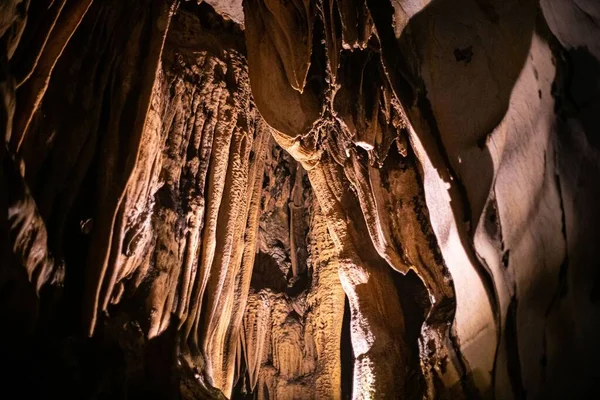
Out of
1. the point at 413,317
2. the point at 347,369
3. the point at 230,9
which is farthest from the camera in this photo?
the point at 347,369

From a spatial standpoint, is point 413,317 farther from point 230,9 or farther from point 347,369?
point 230,9

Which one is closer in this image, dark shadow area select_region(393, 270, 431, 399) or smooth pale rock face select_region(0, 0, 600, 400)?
smooth pale rock face select_region(0, 0, 600, 400)

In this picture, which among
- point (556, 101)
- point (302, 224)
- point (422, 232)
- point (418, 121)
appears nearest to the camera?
point (556, 101)

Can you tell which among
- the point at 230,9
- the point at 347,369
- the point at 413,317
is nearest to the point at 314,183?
the point at 413,317

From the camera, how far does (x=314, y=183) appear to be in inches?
209

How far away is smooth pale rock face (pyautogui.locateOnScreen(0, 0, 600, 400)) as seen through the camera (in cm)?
238

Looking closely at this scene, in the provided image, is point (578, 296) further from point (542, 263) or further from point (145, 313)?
point (145, 313)

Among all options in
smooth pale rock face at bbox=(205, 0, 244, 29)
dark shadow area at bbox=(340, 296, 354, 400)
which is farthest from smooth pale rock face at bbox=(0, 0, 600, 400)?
dark shadow area at bbox=(340, 296, 354, 400)

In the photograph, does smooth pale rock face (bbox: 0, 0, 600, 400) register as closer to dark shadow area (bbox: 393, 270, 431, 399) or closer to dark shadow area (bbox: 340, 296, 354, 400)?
dark shadow area (bbox: 393, 270, 431, 399)

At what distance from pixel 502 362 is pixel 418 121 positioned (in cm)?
165

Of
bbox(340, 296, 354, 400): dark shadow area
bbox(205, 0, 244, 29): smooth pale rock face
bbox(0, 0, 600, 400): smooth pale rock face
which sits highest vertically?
bbox(205, 0, 244, 29): smooth pale rock face

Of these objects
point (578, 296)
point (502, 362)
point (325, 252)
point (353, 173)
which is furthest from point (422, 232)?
point (325, 252)

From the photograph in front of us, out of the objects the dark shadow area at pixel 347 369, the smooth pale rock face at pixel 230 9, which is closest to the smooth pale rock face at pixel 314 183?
the smooth pale rock face at pixel 230 9

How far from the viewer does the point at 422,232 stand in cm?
409
